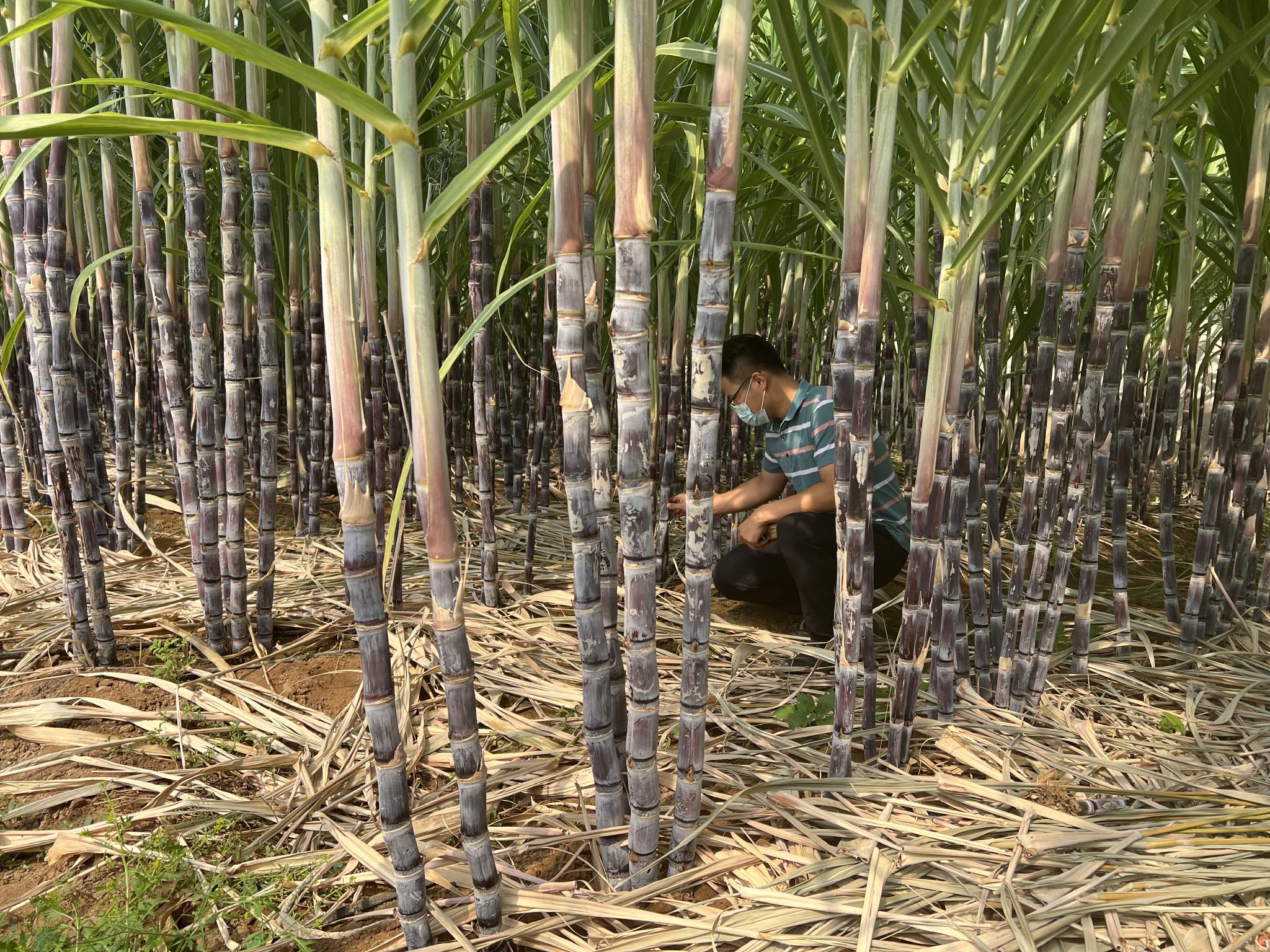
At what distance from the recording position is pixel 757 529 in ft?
6.14

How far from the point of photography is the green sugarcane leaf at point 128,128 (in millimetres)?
462

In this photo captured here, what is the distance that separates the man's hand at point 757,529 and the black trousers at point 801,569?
0.05ft

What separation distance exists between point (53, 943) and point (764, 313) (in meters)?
2.43

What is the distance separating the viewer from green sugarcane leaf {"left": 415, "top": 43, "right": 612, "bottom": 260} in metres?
0.57

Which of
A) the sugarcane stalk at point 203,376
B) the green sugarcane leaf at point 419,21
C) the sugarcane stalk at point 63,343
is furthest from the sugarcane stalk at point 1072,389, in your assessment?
the sugarcane stalk at point 63,343

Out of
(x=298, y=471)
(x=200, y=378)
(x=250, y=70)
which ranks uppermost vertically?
(x=250, y=70)

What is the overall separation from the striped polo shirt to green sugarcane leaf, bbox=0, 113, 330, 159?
4.16ft

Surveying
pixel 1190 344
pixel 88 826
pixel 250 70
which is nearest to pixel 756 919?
pixel 88 826

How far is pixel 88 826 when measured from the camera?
959 mm

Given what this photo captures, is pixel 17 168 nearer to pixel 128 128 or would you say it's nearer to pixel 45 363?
pixel 128 128

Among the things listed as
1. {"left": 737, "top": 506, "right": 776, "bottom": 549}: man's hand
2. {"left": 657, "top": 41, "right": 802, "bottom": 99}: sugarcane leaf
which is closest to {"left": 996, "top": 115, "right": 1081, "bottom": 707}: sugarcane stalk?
{"left": 657, "top": 41, "right": 802, "bottom": 99}: sugarcane leaf

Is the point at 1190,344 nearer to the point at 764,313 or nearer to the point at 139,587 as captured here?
the point at 764,313

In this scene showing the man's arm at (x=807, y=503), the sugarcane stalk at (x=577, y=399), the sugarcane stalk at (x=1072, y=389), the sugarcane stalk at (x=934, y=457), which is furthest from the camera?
the man's arm at (x=807, y=503)

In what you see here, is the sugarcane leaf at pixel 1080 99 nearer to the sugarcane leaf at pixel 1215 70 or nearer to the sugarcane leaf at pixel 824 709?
the sugarcane leaf at pixel 1215 70
